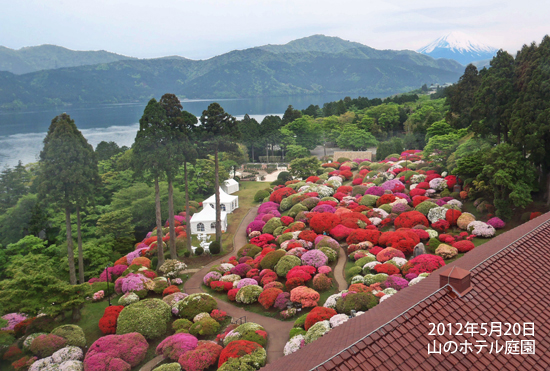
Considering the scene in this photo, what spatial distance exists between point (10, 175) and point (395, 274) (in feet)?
147

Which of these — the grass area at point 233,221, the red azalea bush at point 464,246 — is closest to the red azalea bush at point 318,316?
the red azalea bush at point 464,246

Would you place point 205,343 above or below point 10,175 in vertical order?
below

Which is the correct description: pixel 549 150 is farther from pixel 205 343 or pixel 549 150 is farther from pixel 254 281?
pixel 205 343

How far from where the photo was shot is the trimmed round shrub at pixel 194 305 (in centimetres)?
2106

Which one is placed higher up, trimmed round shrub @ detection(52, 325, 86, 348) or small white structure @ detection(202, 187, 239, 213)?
small white structure @ detection(202, 187, 239, 213)

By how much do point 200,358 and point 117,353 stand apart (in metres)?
4.20

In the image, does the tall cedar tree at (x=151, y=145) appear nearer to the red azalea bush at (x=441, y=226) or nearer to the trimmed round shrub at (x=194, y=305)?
the trimmed round shrub at (x=194, y=305)

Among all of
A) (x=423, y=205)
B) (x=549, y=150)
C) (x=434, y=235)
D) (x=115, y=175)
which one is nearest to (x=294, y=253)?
(x=434, y=235)

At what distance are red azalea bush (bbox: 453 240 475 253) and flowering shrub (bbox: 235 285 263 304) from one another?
13437 millimetres

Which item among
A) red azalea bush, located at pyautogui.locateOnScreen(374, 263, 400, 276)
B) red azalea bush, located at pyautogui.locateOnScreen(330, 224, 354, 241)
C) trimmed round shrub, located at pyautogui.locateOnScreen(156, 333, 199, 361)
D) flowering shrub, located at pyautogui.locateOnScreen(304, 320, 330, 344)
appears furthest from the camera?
red azalea bush, located at pyautogui.locateOnScreen(330, 224, 354, 241)

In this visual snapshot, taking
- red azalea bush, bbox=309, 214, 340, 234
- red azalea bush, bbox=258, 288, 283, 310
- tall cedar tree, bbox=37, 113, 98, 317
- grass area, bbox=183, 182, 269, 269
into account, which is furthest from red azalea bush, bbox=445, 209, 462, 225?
tall cedar tree, bbox=37, 113, 98, 317

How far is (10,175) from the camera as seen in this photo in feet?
143

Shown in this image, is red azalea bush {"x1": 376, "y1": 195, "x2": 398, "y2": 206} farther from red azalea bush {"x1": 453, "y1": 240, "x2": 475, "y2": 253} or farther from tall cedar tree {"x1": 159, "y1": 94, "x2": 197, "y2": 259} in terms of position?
tall cedar tree {"x1": 159, "y1": 94, "x2": 197, "y2": 259}

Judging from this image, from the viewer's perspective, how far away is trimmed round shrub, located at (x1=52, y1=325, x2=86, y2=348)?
18547 mm
